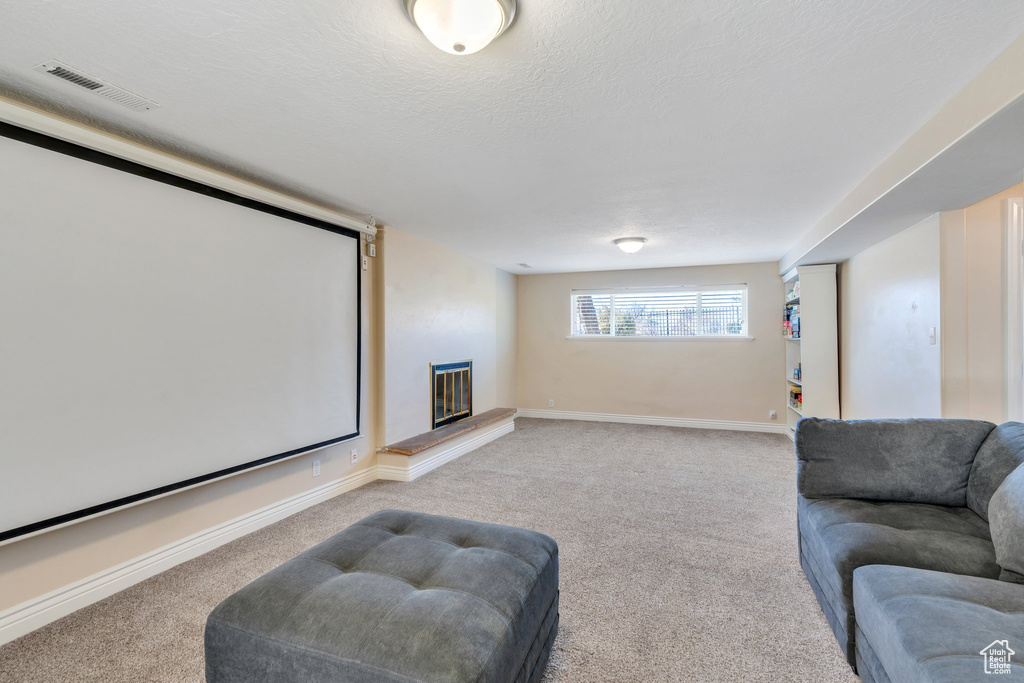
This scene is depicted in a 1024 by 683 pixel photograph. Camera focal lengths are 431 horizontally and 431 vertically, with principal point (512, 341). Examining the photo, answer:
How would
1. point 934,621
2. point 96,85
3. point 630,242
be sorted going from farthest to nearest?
point 630,242 < point 96,85 < point 934,621

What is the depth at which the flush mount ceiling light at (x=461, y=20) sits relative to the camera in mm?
1303

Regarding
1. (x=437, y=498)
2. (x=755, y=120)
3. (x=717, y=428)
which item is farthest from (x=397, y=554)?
(x=717, y=428)

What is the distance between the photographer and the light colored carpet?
1.65m

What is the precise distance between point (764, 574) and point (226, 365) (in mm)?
3232

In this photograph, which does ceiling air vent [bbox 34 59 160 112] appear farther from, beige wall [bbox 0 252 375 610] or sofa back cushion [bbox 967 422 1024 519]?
sofa back cushion [bbox 967 422 1024 519]

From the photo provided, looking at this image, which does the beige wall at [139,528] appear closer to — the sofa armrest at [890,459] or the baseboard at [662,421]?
the sofa armrest at [890,459]

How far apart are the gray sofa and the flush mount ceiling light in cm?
208

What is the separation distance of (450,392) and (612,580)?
119 inches

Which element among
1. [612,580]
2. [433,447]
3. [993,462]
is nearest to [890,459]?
[993,462]

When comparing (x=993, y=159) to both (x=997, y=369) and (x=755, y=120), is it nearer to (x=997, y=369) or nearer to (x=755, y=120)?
(x=755, y=120)

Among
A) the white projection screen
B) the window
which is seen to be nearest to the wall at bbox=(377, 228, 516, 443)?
the white projection screen

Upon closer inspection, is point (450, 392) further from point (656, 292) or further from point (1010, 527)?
point (1010, 527)

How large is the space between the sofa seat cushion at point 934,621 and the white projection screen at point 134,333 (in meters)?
3.06

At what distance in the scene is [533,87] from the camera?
69.8 inches
